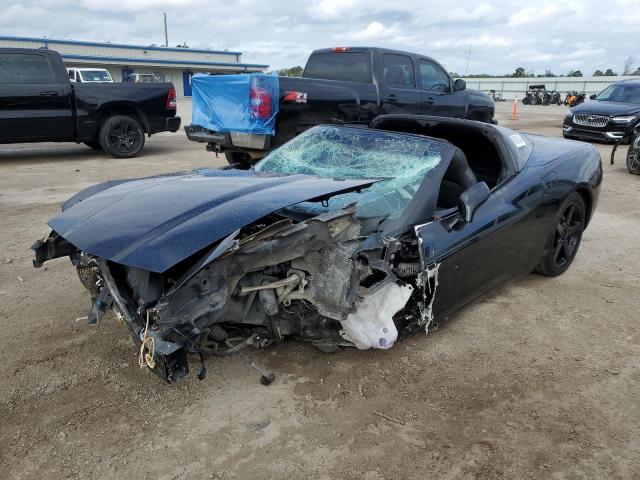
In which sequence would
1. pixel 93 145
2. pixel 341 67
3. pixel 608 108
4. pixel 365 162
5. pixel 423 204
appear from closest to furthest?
1. pixel 423 204
2. pixel 365 162
3. pixel 341 67
4. pixel 93 145
5. pixel 608 108

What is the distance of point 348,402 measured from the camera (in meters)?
2.67

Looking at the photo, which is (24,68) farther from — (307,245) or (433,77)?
(307,245)

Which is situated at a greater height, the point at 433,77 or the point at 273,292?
the point at 433,77

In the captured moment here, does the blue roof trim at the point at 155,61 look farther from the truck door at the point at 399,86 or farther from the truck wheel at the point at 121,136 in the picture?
the truck door at the point at 399,86

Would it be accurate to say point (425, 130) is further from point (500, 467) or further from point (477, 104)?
point (477, 104)

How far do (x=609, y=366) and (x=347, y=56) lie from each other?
6760 mm

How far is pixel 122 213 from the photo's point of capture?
8.68ft

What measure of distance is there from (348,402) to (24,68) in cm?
906

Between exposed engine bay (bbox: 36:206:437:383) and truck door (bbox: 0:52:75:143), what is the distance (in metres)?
7.09

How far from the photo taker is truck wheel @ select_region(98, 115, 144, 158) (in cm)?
955

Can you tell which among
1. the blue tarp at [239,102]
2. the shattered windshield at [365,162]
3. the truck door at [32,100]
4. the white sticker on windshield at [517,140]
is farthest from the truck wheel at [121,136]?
the white sticker on windshield at [517,140]

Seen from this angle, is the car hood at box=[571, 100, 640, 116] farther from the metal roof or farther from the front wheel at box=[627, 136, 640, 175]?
the metal roof

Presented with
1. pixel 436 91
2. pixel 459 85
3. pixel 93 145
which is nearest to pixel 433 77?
pixel 436 91

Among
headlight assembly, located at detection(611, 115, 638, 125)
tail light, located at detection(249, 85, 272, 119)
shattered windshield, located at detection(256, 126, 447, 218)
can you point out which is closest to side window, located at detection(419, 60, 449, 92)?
tail light, located at detection(249, 85, 272, 119)
